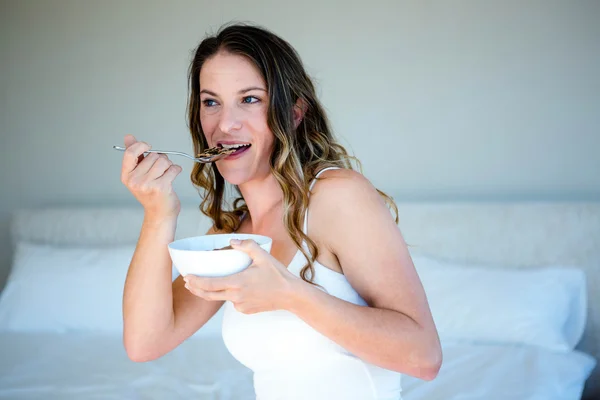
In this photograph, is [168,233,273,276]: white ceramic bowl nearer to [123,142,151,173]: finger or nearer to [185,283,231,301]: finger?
[185,283,231,301]: finger

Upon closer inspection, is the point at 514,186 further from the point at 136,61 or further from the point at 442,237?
the point at 136,61

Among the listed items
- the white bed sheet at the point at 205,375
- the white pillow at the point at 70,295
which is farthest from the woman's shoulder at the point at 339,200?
the white pillow at the point at 70,295

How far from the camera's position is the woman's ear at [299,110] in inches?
56.8

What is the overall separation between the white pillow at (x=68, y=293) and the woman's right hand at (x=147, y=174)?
1.57 meters

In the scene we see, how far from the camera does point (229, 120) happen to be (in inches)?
52.6

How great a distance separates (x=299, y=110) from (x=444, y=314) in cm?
128

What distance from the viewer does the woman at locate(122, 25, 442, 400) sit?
1.08m

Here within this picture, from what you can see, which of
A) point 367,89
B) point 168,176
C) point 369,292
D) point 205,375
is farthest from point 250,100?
point 367,89

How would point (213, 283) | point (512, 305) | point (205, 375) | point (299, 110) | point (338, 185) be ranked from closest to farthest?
point (213, 283) → point (338, 185) → point (299, 110) → point (205, 375) → point (512, 305)

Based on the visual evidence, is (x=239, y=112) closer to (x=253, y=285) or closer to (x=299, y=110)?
(x=299, y=110)

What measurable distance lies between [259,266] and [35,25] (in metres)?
2.86

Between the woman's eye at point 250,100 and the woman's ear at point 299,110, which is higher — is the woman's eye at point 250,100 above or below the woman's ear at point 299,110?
above

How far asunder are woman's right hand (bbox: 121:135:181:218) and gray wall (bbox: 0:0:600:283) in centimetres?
172

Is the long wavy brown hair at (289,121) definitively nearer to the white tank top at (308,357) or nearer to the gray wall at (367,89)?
the white tank top at (308,357)
